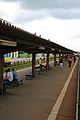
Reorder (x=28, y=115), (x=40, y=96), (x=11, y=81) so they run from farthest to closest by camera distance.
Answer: (x=11, y=81), (x=40, y=96), (x=28, y=115)

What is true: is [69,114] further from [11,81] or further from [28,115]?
[11,81]

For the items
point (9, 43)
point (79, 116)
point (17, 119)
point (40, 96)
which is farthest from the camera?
point (40, 96)

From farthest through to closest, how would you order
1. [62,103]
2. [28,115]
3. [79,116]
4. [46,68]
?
[46,68] → [62,103] → [28,115] → [79,116]

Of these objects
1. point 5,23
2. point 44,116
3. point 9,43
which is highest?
point 5,23

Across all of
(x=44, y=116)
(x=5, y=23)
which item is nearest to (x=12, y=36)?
(x=5, y=23)

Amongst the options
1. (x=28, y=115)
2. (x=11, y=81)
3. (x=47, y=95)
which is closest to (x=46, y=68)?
(x=11, y=81)

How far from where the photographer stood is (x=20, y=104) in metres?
12.4

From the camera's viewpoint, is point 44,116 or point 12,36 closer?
point 44,116

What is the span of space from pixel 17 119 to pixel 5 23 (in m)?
5.89

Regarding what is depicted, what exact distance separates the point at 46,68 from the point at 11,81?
66.5 ft

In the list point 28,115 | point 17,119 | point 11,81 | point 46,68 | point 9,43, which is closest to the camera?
point 17,119

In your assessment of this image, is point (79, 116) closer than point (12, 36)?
Yes

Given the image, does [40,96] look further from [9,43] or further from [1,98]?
[9,43]

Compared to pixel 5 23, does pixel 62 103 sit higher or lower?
lower
